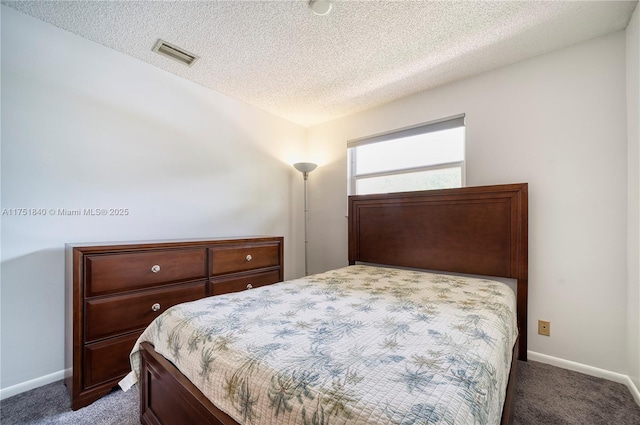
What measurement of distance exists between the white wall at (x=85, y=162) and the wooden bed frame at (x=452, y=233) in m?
1.12

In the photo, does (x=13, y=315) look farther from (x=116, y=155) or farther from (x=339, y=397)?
(x=339, y=397)

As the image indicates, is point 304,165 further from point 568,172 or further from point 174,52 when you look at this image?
point 568,172

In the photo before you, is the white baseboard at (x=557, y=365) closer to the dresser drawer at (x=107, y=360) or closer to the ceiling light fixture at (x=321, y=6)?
the dresser drawer at (x=107, y=360)

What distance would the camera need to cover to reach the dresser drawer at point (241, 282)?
2186 millimetres

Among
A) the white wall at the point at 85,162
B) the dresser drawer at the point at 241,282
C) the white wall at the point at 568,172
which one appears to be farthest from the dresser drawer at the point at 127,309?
the white wall at the point at 568,172

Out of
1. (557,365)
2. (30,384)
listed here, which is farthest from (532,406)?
(30,384)

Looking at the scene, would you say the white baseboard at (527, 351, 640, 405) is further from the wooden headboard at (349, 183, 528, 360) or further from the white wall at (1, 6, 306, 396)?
the white wall at (1, 6, 306, 396)

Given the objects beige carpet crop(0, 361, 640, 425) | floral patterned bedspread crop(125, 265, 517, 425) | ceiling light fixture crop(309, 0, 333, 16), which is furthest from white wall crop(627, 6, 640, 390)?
ceiling light fixture crop(309, 0, 333, 16)

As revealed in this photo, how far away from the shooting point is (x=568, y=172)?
1987 mm

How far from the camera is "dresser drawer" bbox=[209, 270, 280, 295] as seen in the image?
7.17ft

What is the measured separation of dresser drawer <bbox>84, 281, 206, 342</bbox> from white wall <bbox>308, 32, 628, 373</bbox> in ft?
8.57

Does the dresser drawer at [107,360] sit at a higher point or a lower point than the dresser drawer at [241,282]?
lower

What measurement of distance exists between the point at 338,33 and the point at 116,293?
229 centimetres

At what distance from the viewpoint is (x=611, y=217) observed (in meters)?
1.84
